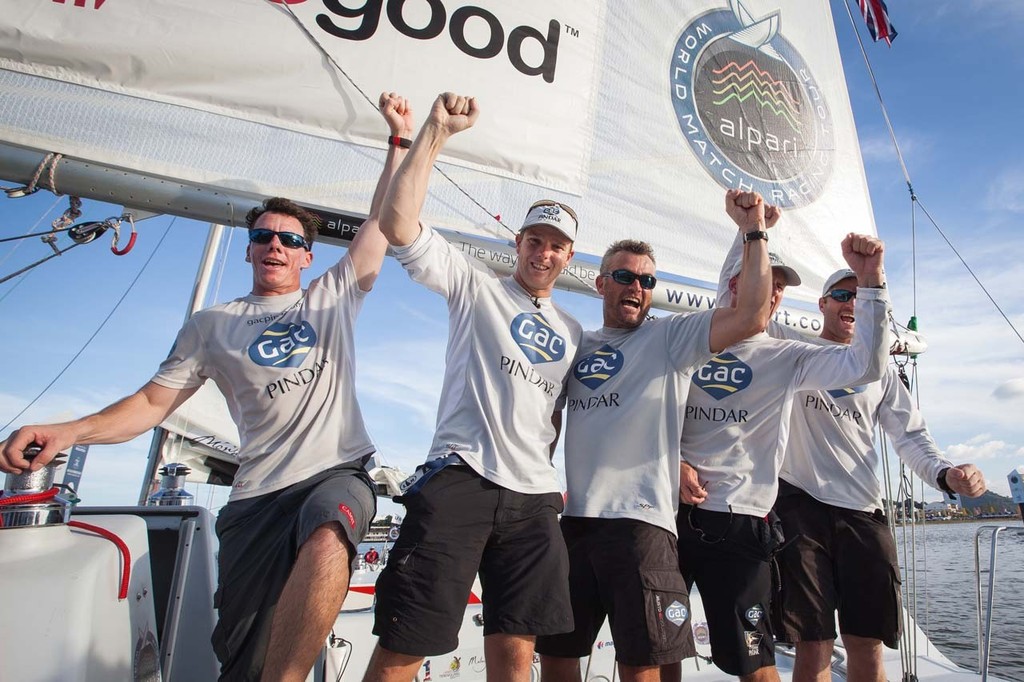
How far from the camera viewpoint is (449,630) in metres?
1.70

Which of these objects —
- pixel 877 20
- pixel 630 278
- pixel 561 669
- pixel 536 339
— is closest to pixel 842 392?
pixel 630 278

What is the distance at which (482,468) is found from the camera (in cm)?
184

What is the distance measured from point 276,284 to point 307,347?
302 mm

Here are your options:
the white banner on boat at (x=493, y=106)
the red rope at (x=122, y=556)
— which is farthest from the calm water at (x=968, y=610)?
the red rope at (x=122, y=556)

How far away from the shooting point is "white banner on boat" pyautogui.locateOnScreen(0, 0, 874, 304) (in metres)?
2.54

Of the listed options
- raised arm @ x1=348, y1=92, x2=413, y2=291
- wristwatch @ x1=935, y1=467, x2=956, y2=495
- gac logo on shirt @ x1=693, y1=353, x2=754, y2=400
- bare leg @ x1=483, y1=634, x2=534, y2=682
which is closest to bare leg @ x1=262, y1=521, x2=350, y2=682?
bare leg @ x1=483, y1=634, x2=534, y2=682

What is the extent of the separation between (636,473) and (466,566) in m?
0.62

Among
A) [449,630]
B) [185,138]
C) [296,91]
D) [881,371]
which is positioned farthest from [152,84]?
[881,371]

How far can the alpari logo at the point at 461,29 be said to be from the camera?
9.69 ft

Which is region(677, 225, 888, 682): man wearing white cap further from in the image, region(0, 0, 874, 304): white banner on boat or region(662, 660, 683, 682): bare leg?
region(0, 0, 874, 304): white banner on boat

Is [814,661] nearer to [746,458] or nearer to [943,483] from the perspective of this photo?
[746,458]

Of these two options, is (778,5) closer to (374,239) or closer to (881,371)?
(881,371)

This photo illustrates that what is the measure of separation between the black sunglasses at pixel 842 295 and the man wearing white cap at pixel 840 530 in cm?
5

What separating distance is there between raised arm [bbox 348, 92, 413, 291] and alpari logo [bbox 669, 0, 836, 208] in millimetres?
2261
